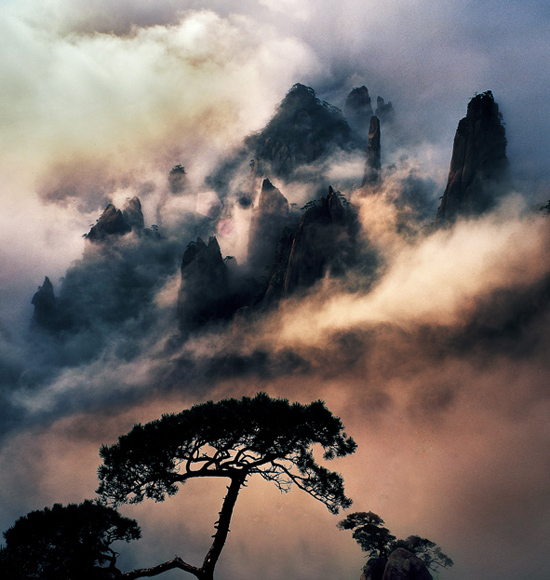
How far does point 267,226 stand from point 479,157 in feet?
263

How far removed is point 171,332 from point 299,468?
572 ft

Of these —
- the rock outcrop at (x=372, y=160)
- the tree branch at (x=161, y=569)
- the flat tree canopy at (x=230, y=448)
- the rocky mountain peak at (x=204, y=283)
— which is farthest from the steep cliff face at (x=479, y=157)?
the tree branch at (x=161, y=569)

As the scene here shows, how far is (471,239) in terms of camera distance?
453ft

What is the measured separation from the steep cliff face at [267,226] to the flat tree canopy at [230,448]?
467 ft

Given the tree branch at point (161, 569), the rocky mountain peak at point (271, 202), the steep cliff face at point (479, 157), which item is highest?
the rocky mountain peak at point (271, 202)

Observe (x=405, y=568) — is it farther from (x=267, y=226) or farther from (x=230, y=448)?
(x=267, y=226)

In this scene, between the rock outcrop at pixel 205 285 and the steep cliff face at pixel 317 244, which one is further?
the rock outcrop at pixel 205 285

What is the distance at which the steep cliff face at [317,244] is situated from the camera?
137 m

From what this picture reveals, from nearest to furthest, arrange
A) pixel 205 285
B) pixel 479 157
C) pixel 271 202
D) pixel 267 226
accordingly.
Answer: pixel 479 157 → pixel 205 285 → pixel 271 202 → pixel 267 226

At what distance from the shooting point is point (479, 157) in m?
120

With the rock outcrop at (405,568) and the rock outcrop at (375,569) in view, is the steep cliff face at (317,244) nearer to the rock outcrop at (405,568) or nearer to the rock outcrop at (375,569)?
the rock outcrop at (375,569)

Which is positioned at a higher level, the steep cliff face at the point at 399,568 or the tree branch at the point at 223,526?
the steep cliff face at the point at 399,568

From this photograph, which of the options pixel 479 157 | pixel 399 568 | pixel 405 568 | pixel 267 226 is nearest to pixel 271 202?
pixel 267 226

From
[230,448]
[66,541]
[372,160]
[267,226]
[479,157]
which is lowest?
[66,541]
